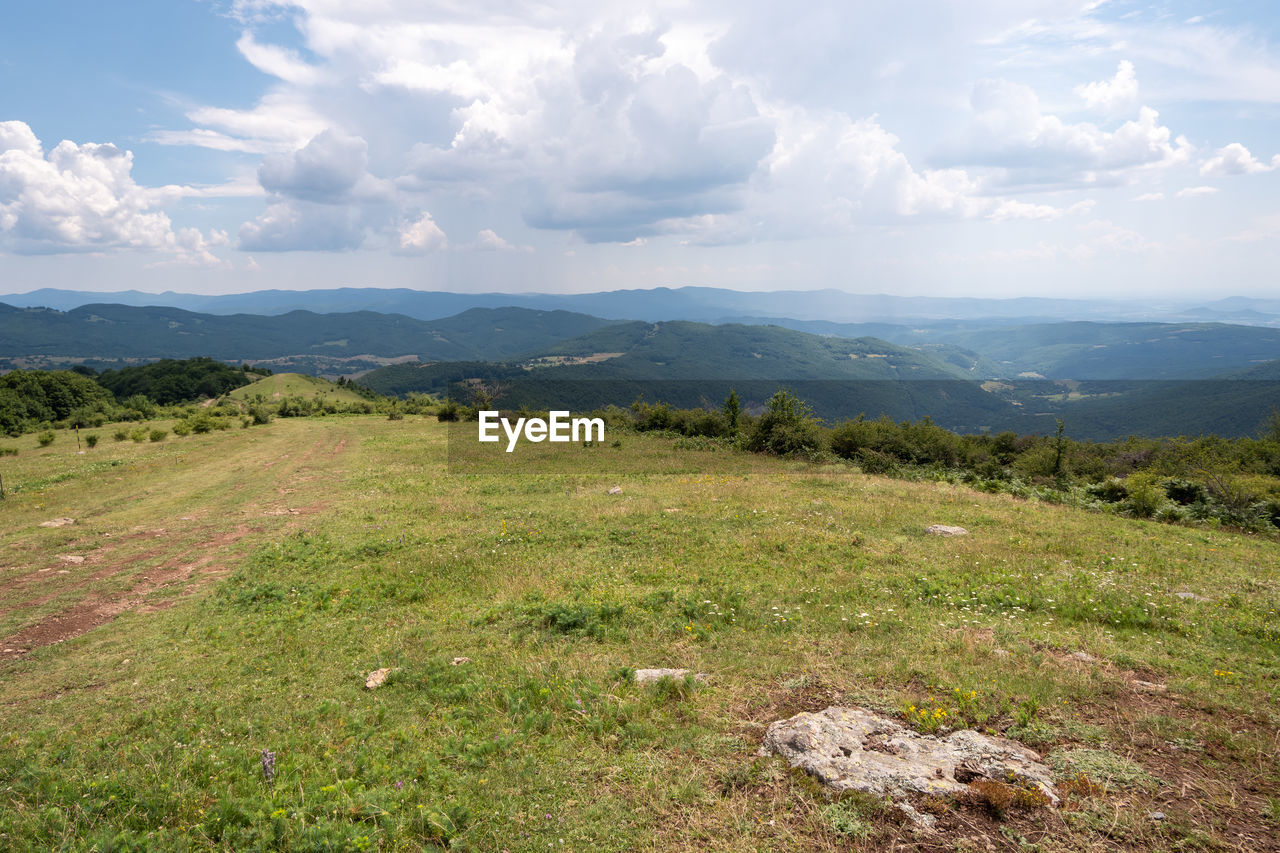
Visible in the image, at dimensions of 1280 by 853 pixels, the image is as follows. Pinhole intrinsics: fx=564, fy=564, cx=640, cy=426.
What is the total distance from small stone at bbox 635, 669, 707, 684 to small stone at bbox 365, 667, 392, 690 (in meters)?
4.18

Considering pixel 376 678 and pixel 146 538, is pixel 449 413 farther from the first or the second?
pixel 376 678

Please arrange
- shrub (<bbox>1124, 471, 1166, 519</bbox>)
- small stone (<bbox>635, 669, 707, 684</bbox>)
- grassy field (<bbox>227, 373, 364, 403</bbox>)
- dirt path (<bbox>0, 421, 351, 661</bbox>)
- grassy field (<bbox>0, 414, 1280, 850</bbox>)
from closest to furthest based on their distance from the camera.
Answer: grassy field (<bbox>0, 414, 1280, 850</bbox>) → small stone (<bbox>635, 669, 707, 684</bbox>) → dirt path (<bbox>0, 421, 351, 661</bbox>) → shrub (<bbox>1124, 471, 1166, 519</bbox>) → grassy field (<bbox>227, 373, 364, 403</bbox>)

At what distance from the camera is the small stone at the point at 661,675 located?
8.66 m

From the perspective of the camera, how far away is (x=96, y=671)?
999cm

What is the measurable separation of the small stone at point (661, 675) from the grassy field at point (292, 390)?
84856mm

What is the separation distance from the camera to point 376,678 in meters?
9.27

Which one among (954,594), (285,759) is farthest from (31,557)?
(954,594)

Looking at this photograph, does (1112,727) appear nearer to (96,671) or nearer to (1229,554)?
(1229,554)

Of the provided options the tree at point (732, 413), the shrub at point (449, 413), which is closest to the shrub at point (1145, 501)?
the tree at point (732, 413)

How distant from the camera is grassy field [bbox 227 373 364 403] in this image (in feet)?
283

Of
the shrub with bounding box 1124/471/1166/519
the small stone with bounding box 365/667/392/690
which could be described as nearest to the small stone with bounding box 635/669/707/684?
the small stone with bounding box 365/667/392/690

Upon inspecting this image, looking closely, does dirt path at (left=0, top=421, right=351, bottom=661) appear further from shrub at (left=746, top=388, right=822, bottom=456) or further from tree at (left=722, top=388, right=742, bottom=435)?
tree at (left=722, top=388, right=742, bottom=435)

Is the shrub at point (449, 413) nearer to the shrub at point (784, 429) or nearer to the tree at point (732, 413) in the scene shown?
the tree at point (732, 413)

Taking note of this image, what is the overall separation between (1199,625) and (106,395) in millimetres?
102635
